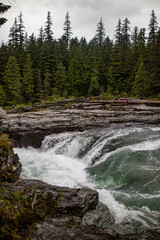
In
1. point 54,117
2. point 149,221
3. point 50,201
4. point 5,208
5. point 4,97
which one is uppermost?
point 4,97

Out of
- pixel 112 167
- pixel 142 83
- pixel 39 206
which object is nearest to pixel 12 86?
pixel 142 83

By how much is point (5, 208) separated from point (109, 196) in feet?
12.9

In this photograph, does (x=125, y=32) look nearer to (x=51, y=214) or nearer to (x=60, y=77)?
(x=60, y=77)

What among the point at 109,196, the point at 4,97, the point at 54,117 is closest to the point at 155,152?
the point at 109,196

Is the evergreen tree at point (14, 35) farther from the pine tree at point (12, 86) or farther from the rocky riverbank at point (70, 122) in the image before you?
the rocky riverbank at point (70, 122)

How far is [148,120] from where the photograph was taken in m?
14.5

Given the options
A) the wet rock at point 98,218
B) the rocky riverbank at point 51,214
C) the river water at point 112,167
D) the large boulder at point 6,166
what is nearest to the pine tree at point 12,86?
the river water at point 112,167

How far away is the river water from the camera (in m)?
5.82

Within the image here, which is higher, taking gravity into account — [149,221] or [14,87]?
→ [14,87]

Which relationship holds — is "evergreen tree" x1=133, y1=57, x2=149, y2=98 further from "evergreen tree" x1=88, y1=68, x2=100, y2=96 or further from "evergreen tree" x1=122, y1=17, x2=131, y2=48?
"evergreen tree" x1=122, y1=17, x2=131, y2=48

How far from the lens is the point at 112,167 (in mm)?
8328

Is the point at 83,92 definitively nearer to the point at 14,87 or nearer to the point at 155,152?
the point at 14,87

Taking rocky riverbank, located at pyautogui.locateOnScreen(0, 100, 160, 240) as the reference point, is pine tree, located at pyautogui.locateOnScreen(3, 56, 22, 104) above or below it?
above

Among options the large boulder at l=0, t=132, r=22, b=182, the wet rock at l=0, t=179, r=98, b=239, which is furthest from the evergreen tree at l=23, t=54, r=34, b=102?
the wet rock at l=0, t=179, r=98, b=239
